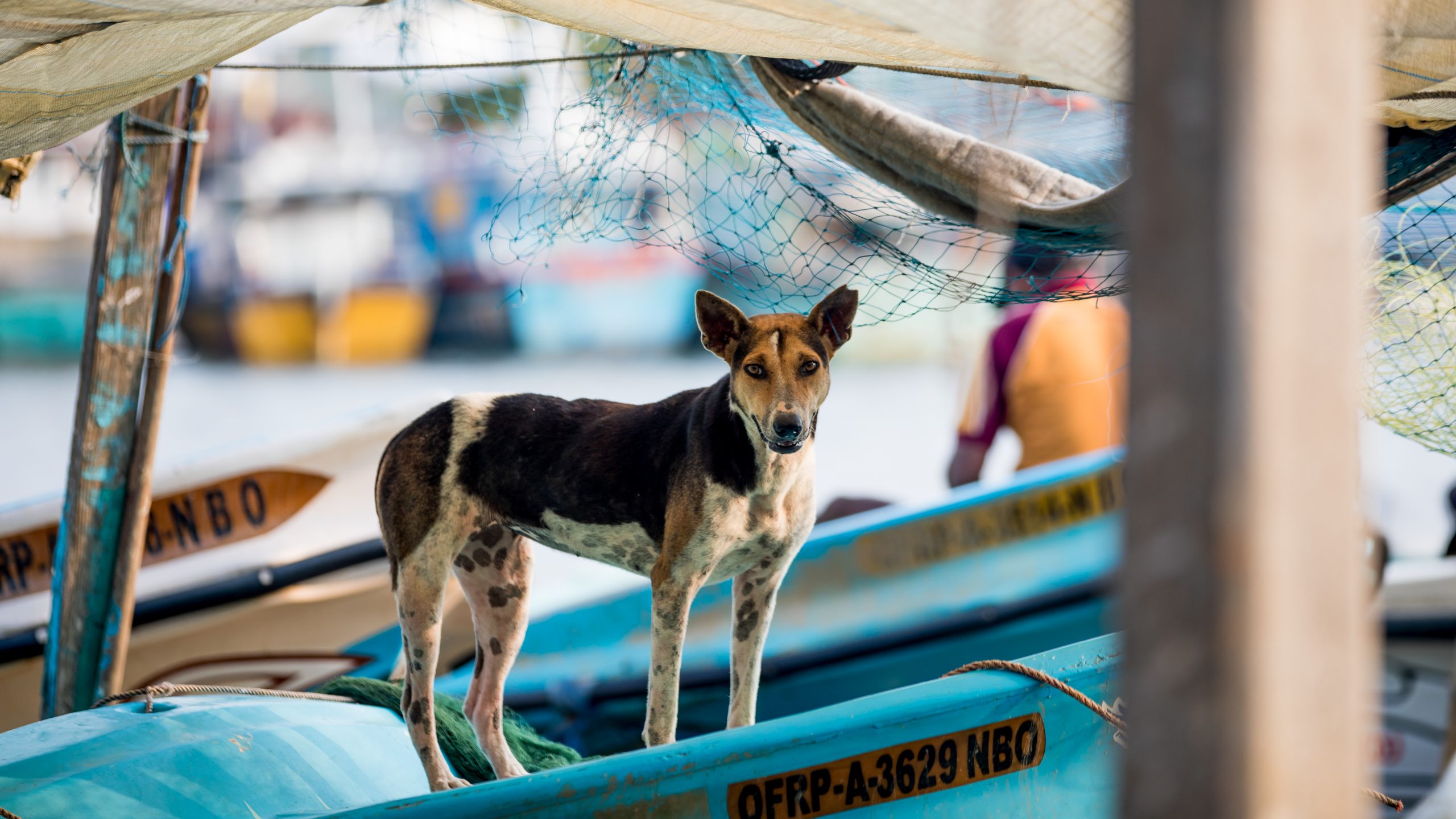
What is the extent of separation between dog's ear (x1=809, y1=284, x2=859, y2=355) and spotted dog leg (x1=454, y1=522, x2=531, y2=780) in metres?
0.86

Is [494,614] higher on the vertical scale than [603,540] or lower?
lower

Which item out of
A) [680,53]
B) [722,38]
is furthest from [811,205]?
[722,38]

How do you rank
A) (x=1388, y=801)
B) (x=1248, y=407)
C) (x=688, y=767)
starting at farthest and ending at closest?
1. (x=1388, y=801)
2. (x=688, y=767)
3. (x=1248, y=407)

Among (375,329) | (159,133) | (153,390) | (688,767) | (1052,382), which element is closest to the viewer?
(688,767)

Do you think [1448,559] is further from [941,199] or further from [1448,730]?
[941,199]

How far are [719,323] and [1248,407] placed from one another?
150cm

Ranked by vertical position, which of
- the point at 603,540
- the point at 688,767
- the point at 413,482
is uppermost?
the point at 413,482

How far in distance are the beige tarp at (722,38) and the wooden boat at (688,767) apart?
53.3 inches

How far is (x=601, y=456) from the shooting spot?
100.0 inches

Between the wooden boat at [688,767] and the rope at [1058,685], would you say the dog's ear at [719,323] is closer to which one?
the wooden boat at [688,767]

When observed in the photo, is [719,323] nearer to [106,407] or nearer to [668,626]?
[668,626]

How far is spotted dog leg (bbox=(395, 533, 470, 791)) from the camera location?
2592 mm

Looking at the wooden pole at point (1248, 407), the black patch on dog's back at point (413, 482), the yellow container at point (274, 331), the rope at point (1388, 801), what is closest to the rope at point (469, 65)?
the black patch on dog's back at point (413, 482)

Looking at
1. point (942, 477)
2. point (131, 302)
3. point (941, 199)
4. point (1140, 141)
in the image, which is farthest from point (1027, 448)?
point (942, 477)
